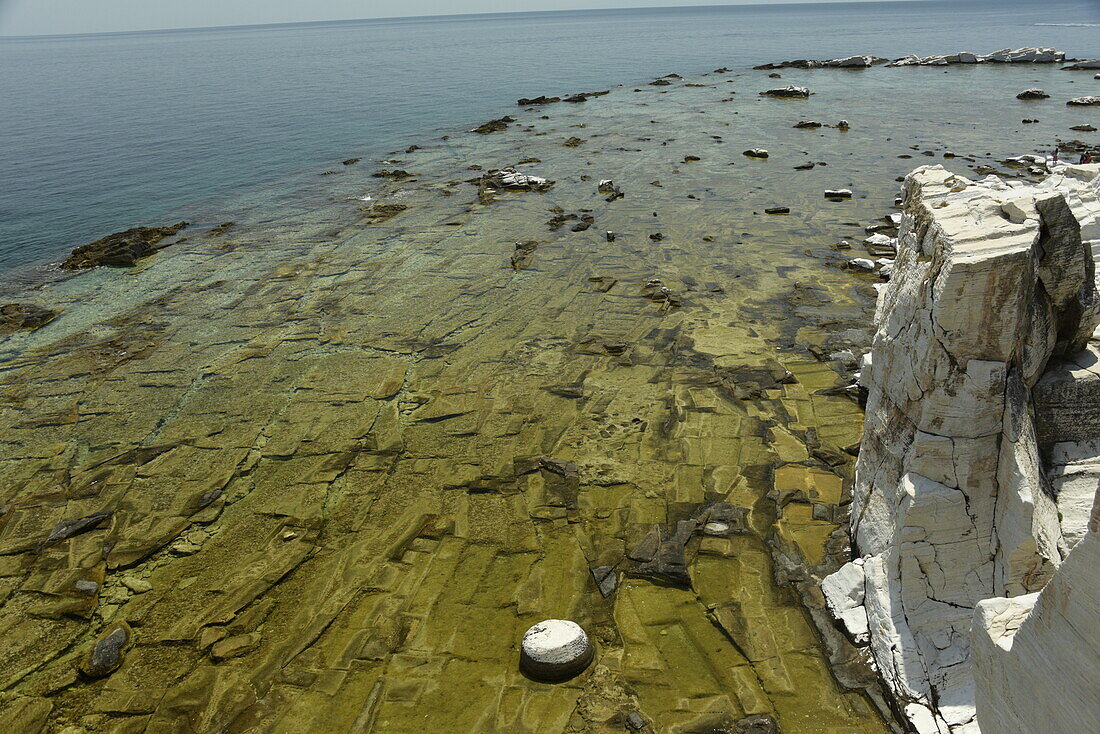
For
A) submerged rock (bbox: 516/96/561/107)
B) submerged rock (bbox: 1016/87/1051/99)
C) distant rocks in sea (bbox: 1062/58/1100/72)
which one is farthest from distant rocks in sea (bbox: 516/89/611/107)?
distant rocks in sea (bbox: 1062/58/1100/72)

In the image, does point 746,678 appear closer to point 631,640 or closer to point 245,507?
point 631,640

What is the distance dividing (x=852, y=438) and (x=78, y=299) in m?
17.7

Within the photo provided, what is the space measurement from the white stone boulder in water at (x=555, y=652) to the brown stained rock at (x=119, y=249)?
696 inches

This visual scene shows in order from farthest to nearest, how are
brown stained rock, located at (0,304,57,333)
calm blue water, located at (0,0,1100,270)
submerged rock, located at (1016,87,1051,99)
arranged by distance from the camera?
submerged rock, located at (1016,87,1051,99)
calm blue water, located at (0,0,1100,270)
brown stained rock, located at (0,304,57,333)

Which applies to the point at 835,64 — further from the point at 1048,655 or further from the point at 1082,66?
the point at 1048,655

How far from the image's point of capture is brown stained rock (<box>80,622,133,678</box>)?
6.17 meters

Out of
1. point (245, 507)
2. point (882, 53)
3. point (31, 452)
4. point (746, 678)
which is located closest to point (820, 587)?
point (746, 678)

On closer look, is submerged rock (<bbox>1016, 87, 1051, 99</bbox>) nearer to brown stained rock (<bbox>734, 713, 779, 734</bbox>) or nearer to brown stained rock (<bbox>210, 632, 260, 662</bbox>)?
brown stained rock (<bbox>734, 713, 779, 734</bbox>)

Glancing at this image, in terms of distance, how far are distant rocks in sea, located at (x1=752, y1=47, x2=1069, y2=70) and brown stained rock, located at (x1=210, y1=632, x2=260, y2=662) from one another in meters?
61.8

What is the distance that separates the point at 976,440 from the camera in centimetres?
523

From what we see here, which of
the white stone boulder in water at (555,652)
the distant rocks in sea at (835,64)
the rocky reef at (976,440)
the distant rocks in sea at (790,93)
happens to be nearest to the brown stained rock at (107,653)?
the white stone boulder in water at (555,652)

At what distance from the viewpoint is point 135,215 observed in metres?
22.6

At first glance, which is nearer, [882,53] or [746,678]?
[746,678]

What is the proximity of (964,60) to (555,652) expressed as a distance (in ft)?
212
